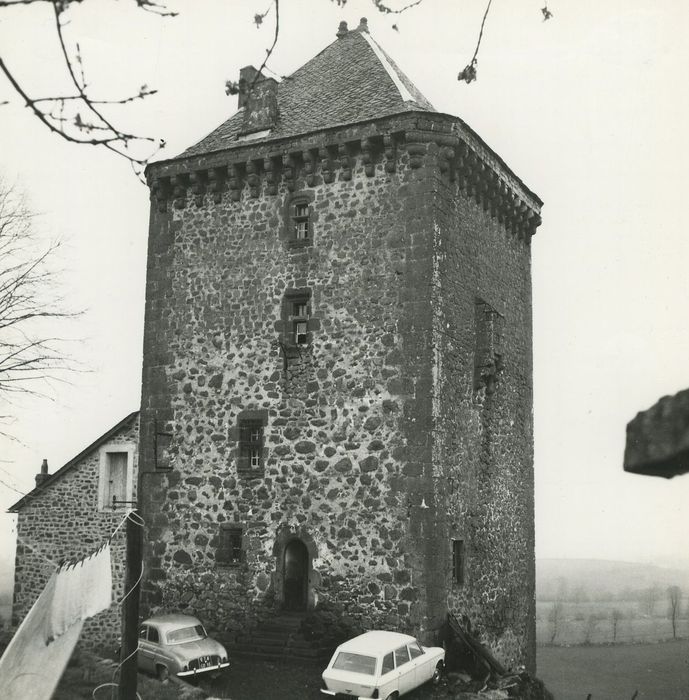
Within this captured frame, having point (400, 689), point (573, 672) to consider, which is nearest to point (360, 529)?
point (400, 689)

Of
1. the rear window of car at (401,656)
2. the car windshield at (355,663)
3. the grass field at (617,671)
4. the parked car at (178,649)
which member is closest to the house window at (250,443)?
the parked car at (178,649)

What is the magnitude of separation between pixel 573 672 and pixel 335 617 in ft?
78.3

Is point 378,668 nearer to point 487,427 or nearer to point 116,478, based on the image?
point 487,427

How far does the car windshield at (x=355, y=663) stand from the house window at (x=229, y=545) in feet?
14.3

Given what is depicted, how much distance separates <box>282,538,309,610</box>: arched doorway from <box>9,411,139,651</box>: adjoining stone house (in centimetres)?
455

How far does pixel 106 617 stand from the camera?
1997cm

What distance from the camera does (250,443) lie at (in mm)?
18000

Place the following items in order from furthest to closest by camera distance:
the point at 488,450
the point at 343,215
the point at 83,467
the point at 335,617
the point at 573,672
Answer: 1. the point at 573,672
2. the point at 83,467
3. the point at 488,450
4. the point at 343,215
5. the point at 335,617

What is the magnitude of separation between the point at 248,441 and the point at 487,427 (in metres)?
4.79

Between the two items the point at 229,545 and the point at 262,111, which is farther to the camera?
the point at 262,111

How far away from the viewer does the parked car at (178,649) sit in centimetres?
1509

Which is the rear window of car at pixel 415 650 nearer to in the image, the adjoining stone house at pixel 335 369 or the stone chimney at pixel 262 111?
the adjoining stone house at pixel 335 369

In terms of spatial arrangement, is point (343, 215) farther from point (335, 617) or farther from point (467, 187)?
point (335, 617)

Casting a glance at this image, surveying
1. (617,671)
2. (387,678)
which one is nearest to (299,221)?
(387,678)
